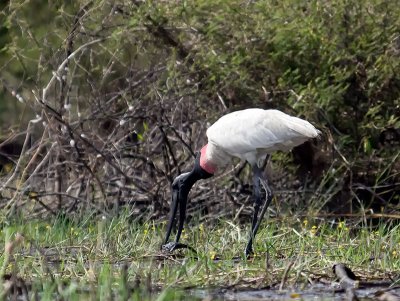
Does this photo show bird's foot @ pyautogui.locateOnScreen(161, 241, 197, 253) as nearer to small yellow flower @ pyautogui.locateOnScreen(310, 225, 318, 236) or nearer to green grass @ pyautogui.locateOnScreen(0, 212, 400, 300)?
green grass @ pyautogui.locateOnScreen(0, 212, 400, 300)

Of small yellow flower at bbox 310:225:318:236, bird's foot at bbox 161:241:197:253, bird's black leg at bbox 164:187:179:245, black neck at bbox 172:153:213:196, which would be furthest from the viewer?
black neck at bbox 172:153:213:196

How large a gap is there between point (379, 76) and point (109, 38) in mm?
2384

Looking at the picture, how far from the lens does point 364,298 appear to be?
18.3ft

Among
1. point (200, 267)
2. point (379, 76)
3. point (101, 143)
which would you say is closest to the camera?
point (200, 267)

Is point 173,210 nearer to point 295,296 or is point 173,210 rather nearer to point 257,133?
point 257,133

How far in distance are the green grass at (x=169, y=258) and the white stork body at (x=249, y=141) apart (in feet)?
0.94

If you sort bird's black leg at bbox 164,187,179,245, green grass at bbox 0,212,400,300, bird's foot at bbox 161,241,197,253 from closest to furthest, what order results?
green grass at bbox 0,212,400,300, bird's foot at bbox 161,241,197,253, bird's black leg at bbox 164,187,179,245

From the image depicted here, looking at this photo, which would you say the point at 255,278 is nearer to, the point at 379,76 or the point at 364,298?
the point at 364,298

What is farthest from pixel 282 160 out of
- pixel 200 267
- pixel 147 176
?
pixel 200 267

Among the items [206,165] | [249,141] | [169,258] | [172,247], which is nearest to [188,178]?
[206,165]

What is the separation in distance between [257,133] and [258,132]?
1cm

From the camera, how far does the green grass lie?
17.5 feet

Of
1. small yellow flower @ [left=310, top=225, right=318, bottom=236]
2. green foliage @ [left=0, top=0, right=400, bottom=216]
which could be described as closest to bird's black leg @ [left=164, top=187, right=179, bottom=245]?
green foliage @ [left=0, top=0, right=400, bottom=216]

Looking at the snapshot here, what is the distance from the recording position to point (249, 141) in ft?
26.0
